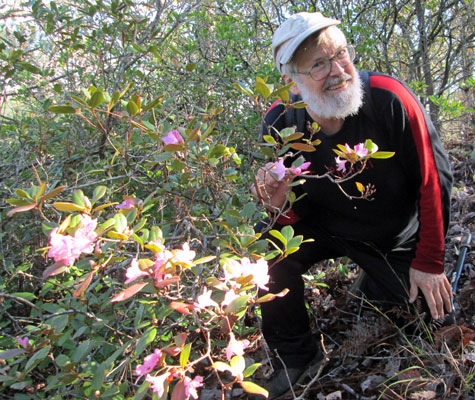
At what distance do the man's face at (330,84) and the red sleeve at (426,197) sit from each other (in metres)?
0.22

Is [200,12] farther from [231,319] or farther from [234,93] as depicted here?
[231,319]

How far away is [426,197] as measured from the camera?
2.05m

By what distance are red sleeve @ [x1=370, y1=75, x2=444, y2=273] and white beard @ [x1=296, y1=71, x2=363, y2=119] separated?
0.61ft

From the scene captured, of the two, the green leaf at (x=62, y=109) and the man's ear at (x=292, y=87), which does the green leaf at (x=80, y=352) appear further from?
the man's ear at (x=292, y=87)

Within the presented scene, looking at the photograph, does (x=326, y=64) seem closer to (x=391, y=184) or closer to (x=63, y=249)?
(x=391, y=184)

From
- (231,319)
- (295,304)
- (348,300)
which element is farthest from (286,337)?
(231,319)

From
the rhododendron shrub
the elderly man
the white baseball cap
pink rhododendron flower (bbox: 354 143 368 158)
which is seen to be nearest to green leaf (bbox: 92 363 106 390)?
the rhododendron shrub

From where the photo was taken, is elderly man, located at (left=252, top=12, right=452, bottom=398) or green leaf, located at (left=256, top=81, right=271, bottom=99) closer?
green leaf, located at (left=256, top=81, right=271, bottom=99)

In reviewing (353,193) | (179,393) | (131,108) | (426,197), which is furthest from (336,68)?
(179,393)

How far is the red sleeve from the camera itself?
203 cm

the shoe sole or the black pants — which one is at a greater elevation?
the black pants

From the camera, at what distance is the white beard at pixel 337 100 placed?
7.10 feet

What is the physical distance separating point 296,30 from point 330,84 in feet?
1.01

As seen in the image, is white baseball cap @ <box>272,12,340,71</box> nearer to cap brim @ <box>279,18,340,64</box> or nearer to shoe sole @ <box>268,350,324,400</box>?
cap brim @ <box>279,18,340,64</box>
